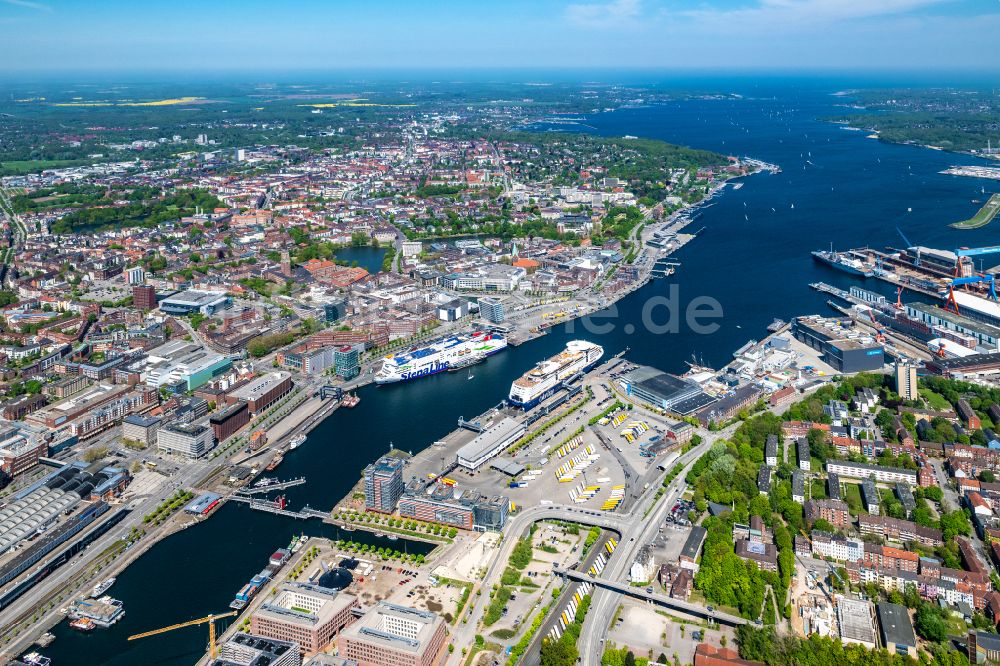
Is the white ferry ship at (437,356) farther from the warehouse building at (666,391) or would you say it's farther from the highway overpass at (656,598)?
the highway overpass at (656,598)

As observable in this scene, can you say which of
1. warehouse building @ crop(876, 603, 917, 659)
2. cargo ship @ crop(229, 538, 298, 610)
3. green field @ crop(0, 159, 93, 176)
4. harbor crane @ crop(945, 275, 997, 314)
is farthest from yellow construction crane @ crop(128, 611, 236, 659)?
green field @ crop(0, 159, 93, 176)

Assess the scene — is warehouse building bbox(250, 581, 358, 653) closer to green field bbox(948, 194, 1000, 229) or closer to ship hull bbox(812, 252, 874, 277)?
ship hull bbox(812, 252, 874, 277)

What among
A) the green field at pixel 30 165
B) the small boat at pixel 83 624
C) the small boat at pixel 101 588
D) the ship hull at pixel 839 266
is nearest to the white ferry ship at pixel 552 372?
the small boat at pixel 101 588

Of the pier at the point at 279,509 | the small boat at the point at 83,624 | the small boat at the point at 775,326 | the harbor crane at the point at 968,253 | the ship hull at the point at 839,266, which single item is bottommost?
the small boat at the point at 83,624

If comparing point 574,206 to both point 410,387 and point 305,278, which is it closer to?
point 305,278

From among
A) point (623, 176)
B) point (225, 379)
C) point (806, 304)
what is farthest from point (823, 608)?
point (623, 176)

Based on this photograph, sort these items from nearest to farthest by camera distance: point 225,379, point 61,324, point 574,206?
point 225,379 → point 61,324 → point 574,206
